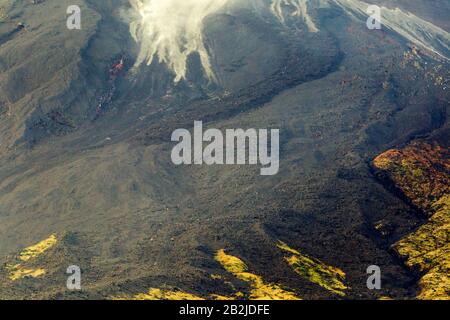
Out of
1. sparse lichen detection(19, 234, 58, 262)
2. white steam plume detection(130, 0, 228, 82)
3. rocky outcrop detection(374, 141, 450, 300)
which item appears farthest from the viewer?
white steam plume detection(130, 0, 228, 82)

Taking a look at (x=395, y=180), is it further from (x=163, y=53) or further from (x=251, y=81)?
(x=163, y=53)

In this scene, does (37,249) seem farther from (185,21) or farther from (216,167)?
(185,21)

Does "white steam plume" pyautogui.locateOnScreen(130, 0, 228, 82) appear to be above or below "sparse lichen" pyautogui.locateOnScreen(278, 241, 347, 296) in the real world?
above

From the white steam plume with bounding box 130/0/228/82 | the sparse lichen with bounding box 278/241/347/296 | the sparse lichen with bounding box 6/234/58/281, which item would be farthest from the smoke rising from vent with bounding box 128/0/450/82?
the sparse lichen with bounding box 278/241/347/296

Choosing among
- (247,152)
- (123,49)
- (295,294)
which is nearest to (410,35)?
(123,49)

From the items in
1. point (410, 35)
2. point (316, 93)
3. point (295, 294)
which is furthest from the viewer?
point (410, 35)

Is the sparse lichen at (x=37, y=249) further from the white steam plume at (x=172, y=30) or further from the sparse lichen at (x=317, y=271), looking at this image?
the white steam plume at (x=172, y=30)

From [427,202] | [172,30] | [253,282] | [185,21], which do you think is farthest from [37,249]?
[185,21]

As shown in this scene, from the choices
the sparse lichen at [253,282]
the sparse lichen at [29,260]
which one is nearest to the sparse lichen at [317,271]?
the sparse lichen at [253,282]

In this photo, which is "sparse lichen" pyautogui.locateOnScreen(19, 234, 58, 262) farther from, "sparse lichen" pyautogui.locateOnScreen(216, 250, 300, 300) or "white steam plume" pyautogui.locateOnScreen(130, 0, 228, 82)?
"white steam plume" pyautogui.locateOnScreen(130, 0, 228, 82)
